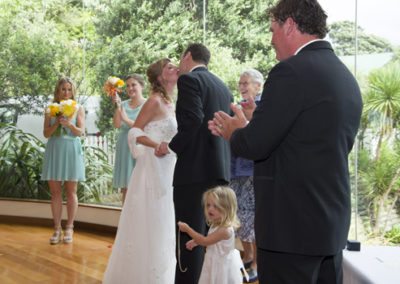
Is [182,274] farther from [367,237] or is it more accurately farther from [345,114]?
[367,237]

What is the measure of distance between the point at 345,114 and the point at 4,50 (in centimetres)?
618

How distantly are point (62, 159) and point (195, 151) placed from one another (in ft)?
9.32

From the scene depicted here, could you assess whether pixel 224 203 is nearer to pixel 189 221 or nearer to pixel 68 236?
pixel 189 221

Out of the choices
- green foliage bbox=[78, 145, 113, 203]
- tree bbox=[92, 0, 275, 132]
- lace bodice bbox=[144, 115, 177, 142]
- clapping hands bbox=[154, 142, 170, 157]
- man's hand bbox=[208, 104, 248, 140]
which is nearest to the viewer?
man's hand bbox=[208, 104, 248, 140]

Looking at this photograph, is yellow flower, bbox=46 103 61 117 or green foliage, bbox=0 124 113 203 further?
green foliage, bbox=0 124 113 203

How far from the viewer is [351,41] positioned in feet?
13.5

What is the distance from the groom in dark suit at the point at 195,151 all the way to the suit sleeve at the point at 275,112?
3.69 feet

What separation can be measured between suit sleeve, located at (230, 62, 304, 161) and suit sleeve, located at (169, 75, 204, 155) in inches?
43.7

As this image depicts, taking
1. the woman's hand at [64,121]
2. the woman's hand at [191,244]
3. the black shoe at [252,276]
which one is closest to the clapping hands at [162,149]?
the woman's hand at [191,244]

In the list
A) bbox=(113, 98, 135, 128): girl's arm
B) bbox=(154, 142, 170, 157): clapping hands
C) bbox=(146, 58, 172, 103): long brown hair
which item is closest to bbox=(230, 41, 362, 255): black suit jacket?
bbox=(154, 142, 170, 157): clapping hands

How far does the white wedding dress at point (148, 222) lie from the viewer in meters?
3.42

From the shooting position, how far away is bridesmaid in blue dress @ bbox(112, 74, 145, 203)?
5.15 m

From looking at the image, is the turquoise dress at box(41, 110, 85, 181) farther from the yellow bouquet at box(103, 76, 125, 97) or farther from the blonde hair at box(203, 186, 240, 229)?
the blonde hair at box(203, 186, 240, 229)

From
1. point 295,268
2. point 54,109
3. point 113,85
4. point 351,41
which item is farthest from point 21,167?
point 295,268
